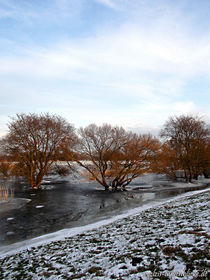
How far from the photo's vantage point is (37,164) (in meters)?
29.6

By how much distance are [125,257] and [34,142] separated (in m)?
26.1

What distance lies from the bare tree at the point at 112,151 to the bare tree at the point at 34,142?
3307 millimetres

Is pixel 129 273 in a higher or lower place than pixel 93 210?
higher

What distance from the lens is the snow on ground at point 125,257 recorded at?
14.0 feet

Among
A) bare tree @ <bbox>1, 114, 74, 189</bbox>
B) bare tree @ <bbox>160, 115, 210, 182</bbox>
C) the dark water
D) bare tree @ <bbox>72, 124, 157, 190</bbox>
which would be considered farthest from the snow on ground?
bare tree @ <bbox>160, 115, 210, 182</bbox>

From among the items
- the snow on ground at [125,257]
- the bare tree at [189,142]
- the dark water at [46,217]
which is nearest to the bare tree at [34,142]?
the dark water at [46,217]

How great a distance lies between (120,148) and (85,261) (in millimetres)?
23411

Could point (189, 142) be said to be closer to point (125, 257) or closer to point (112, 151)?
point (112, 151)

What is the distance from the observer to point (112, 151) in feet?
94.0

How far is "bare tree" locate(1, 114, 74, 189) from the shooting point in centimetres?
2830

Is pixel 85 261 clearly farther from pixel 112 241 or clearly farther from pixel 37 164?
pixel 37 164

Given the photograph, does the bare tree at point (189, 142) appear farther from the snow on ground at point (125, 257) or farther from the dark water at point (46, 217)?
the snow on ground at point (125, 257)

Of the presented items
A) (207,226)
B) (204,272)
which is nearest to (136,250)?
(204,272)

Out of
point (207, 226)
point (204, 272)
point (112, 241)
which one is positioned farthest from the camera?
point (112, 241)
